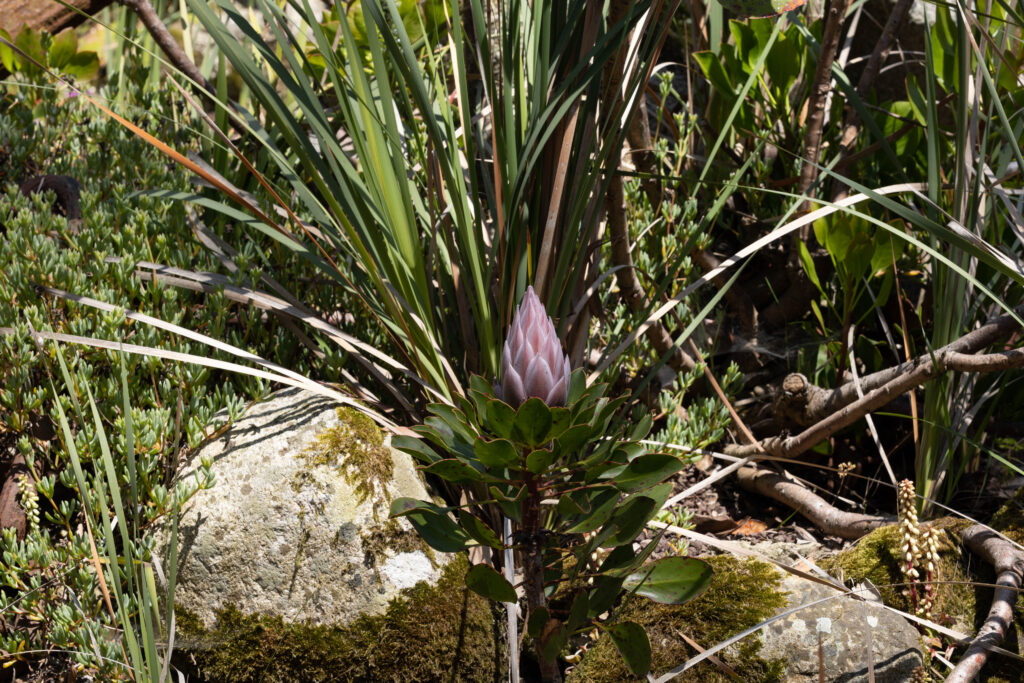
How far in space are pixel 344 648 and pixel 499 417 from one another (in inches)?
25.9

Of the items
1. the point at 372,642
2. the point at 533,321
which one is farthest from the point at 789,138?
the point at 372,642

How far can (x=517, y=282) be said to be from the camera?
1.45 metres

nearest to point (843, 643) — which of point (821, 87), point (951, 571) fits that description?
point (951, 571)

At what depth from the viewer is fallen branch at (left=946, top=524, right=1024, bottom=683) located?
135 centimetres

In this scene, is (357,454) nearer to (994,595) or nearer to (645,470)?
(645,470)

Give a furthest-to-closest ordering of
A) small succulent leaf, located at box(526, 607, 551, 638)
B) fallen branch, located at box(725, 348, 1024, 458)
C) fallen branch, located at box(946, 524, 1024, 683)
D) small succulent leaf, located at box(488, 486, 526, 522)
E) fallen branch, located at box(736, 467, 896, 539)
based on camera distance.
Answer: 1. fallen branch, located at box(736, 467, 896, 539)
2. fallen branch, located at box(725, 348, 1024, 458)
3. fallen branch, located at box(946, 524, 1024, 683)
4. small succulent leaf, located at box(526, 607, 551, 638)
5. small succulent leaf, located at box(488, 486, 526, 522)

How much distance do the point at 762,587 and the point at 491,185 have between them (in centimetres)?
100

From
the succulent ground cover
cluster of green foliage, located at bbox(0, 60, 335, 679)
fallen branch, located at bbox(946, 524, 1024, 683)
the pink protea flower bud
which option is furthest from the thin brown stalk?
cluster of green foliage, located at bbox(0, 60, 335, 679)

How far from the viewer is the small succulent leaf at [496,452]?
39.6 inches

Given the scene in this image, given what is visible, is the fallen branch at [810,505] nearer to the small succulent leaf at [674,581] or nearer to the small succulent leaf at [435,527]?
the small succulent leaf at [674,581]

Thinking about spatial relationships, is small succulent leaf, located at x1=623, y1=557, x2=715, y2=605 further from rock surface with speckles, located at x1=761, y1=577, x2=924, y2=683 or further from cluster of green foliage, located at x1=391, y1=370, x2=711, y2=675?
rock surface with speckles, located at x1=761, y1=577, x2=924, y2=683

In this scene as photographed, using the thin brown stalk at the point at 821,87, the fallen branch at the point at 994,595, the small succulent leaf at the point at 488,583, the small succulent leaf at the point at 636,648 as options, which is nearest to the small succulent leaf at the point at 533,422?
the small succulent leaf at the point at 488,583

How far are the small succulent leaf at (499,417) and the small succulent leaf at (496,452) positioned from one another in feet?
0.07

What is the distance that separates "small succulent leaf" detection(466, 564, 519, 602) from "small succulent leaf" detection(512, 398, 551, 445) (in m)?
0.22
